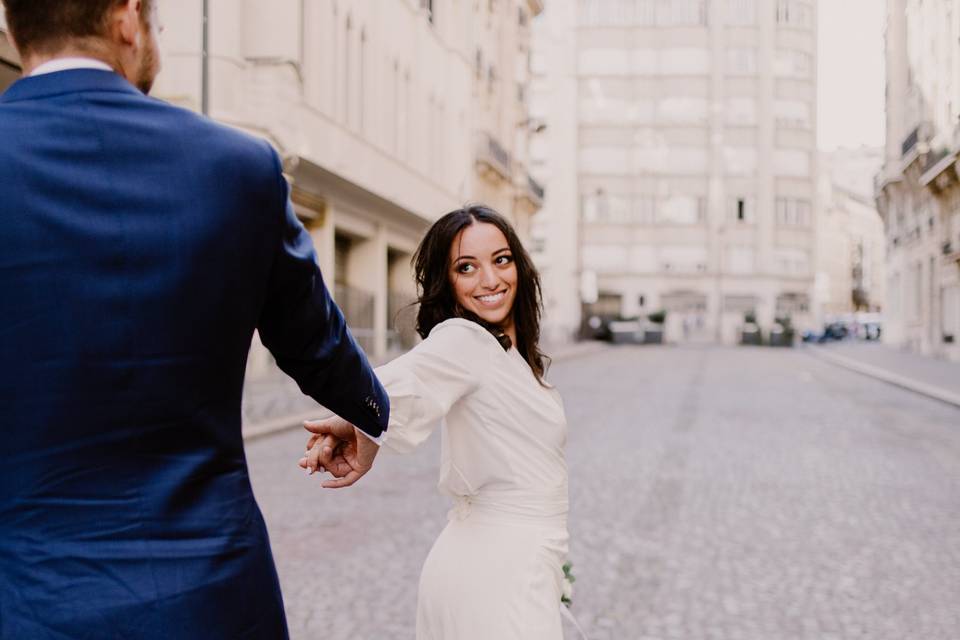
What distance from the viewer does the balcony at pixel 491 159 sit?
35.3 m

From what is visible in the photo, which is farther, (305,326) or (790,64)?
(790,64)

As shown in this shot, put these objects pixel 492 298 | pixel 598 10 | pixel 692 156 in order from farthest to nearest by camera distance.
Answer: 1. pixel 598 10
2. pixel 692 156
3. pixel 492 298

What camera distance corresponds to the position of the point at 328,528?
6777 mm

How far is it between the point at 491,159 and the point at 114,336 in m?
35.0

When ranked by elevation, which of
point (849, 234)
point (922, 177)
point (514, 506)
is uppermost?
point (849, 234)

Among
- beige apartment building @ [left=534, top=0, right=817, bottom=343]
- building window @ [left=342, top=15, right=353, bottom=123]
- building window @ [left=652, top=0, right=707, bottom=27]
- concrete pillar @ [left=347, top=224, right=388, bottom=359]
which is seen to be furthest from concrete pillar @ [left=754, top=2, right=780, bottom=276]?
building window @ [left=342, top=15, right=353, bottom=123]

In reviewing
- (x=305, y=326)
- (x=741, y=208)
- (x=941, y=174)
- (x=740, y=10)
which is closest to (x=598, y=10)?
(x=740, y=10)

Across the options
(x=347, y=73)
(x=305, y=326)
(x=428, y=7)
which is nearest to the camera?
(x=305, y=326)

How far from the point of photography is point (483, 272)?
2.37m

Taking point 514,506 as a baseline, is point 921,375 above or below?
below

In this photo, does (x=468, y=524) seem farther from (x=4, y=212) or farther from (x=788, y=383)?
(x=788, y=383)

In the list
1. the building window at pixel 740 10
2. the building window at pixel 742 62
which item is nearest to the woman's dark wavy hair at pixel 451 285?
the building window at pixel 742 62

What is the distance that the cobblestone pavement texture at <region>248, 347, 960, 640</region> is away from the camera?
4.78m

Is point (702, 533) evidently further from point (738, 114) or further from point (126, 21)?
point (738, 114)
